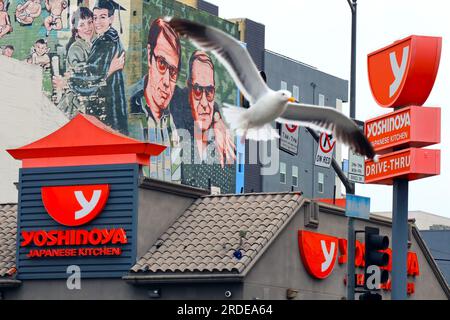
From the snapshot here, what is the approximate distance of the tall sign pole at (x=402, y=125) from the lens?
2998cm

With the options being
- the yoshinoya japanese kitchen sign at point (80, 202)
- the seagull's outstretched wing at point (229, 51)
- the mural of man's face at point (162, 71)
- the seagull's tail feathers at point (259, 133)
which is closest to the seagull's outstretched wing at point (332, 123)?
the seagull's tail feathers at point (259, 133)

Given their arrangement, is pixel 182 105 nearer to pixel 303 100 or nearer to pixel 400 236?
pixel 303 100

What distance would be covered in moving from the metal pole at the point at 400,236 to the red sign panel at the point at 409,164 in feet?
1.19

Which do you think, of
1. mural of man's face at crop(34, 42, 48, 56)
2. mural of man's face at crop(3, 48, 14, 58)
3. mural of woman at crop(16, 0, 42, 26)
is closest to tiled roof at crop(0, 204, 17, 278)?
mural of man's face at crop(34, 42, 48, 56)

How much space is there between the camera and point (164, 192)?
1325 inches

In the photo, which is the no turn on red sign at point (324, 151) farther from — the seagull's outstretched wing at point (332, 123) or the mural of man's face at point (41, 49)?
the mural of man's face at point (41, 49)

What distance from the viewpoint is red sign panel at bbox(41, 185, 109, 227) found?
32.6 metres

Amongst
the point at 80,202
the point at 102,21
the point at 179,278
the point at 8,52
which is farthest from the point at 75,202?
the point at 8,52

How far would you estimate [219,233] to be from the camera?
3275 cm

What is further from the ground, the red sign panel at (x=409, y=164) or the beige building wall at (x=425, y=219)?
the beige building wall at (x=425, y=219)
